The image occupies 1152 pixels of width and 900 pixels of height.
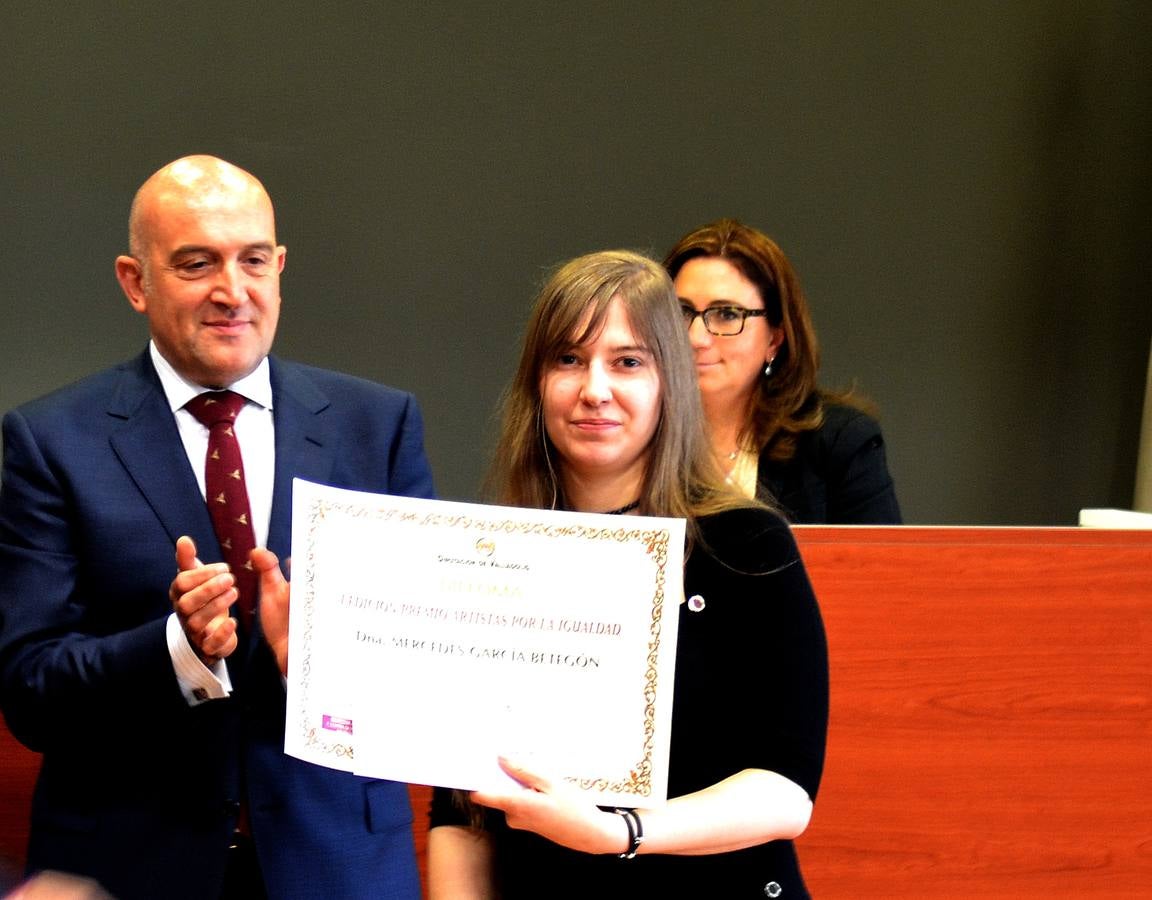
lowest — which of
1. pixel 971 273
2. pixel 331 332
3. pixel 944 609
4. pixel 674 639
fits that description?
pixel 944 609

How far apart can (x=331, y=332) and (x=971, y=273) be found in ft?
7.15

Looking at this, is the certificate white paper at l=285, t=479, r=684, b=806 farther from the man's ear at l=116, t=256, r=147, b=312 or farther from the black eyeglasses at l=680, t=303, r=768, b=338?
the black eyeglasses at l=680, t=303, r=768, b=338

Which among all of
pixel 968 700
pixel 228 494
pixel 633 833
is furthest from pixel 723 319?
pixel 633 833

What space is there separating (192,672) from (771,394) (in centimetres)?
160

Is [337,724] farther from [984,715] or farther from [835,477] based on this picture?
[835,477]

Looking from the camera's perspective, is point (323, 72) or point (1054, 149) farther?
point (1054, 149)

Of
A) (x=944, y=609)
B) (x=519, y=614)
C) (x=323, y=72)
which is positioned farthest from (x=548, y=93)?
(x=519, y=614)

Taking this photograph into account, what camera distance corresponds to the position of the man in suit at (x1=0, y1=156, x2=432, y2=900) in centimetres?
177

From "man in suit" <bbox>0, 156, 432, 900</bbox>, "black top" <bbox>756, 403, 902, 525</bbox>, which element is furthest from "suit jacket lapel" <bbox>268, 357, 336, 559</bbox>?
"black top" <bbox>756, 403, 902, 525</bbox>

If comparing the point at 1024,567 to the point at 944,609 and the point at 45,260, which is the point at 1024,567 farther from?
the point at 45,260

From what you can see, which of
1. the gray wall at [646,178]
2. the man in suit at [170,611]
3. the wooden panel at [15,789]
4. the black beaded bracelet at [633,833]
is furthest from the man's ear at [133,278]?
the gray wall at [646,178]

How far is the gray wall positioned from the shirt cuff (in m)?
2.63

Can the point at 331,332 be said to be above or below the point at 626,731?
above

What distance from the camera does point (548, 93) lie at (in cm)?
434
